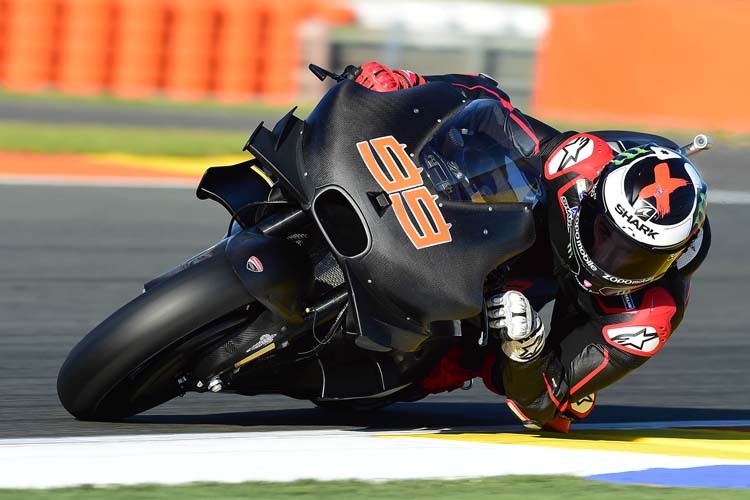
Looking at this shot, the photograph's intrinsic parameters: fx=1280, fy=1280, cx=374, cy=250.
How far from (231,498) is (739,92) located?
12301 mm

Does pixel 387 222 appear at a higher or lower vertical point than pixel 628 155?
lower

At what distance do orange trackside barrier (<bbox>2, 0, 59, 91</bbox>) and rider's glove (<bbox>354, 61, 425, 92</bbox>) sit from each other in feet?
40.7

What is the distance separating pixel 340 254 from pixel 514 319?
573mm

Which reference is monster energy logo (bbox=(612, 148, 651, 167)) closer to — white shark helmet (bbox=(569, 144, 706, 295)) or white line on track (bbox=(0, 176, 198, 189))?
white shark helmet (bbox=(569, 144, 706, 295))

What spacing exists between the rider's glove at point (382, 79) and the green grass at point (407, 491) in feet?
4.02

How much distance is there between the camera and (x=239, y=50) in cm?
1659

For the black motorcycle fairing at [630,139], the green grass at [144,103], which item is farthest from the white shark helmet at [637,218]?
the green grass at [144,103]

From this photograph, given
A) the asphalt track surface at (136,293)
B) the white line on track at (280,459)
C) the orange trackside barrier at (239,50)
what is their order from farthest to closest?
the orange trackside barrier at (239,50) < the asphalt track surface at (136,293) < the white line on track at (280,459)

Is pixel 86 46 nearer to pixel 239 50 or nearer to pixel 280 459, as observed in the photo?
pixel 239 50

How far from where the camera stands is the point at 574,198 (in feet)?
13.1

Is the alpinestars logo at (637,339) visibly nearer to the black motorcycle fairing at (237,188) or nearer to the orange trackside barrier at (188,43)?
the black motorcycle fairing at (237,188)

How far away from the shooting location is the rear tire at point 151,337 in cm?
359

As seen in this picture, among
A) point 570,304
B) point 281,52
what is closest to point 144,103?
point 281,52

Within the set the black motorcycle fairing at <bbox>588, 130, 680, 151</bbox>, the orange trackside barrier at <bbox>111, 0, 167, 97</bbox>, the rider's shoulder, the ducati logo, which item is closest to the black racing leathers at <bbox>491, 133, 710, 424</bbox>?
the rider's shoulder
